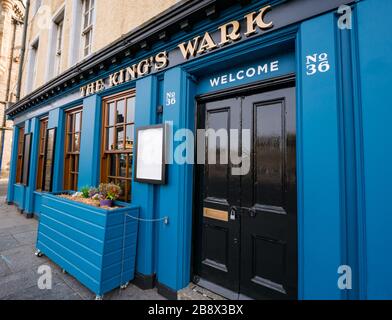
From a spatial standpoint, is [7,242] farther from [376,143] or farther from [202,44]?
[376,143]

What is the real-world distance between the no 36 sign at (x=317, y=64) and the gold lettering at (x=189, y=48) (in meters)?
1.58

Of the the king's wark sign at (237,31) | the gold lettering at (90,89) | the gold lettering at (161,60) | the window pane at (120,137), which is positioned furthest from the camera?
the gold lettering at (90,89)

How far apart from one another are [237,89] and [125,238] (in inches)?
110

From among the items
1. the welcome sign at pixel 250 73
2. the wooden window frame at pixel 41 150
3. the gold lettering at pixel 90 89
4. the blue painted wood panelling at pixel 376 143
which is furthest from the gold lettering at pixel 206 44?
the wooden window frame at pixel 41 150

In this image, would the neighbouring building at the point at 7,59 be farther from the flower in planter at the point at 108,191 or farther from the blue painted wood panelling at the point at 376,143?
the blue painted wood panelling at the point at 376,143

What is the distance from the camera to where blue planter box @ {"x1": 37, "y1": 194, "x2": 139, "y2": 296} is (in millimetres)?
2840

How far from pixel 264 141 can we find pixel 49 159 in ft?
21.9

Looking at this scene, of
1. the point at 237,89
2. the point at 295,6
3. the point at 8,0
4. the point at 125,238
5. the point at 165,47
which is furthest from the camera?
the point at 8,0

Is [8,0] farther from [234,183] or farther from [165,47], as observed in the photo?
[234,183]

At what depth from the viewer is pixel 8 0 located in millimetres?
18391

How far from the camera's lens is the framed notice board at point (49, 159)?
6.11 metres

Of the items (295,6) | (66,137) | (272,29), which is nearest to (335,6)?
(295,6)

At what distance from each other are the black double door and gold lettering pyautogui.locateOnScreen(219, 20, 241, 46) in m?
0.76
